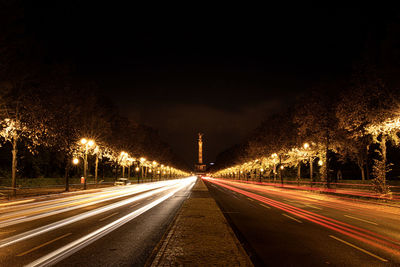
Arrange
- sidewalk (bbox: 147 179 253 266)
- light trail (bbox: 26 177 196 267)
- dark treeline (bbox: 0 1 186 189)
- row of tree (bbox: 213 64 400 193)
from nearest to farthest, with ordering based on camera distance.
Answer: sidewalk (bbox: 147 179 253 266) → light trail (bbox: 26 177 196 267) → dark treeline (bbox: 0 1 186 189) → row of tree (bbox: 213 64 400 193)

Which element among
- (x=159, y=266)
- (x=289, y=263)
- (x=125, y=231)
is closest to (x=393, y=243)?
(x=289, y=263)

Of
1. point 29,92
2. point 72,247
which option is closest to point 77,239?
point 72,247

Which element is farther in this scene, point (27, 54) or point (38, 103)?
point (27, 54)

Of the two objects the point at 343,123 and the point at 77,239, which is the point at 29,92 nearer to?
the point at 77,239

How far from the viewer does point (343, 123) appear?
90.0 ft

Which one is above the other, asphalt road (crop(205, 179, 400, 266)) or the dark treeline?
the dark treeline

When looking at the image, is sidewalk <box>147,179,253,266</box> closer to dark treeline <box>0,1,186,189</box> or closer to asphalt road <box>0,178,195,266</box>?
asphalt road <box>0,178,195,266</box>

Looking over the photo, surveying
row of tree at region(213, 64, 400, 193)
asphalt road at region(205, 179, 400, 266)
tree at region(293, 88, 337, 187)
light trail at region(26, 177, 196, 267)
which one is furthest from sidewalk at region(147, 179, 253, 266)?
tree at region(293, 88, 337, 187)

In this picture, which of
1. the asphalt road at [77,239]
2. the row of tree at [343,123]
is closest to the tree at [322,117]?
the row of tree at [343,123]

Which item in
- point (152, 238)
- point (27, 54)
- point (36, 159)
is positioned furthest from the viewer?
point (36, 159)

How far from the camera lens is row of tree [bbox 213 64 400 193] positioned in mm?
24438

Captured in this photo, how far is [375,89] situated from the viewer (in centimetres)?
2450

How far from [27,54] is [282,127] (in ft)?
143

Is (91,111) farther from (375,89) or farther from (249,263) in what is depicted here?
(249,263)
